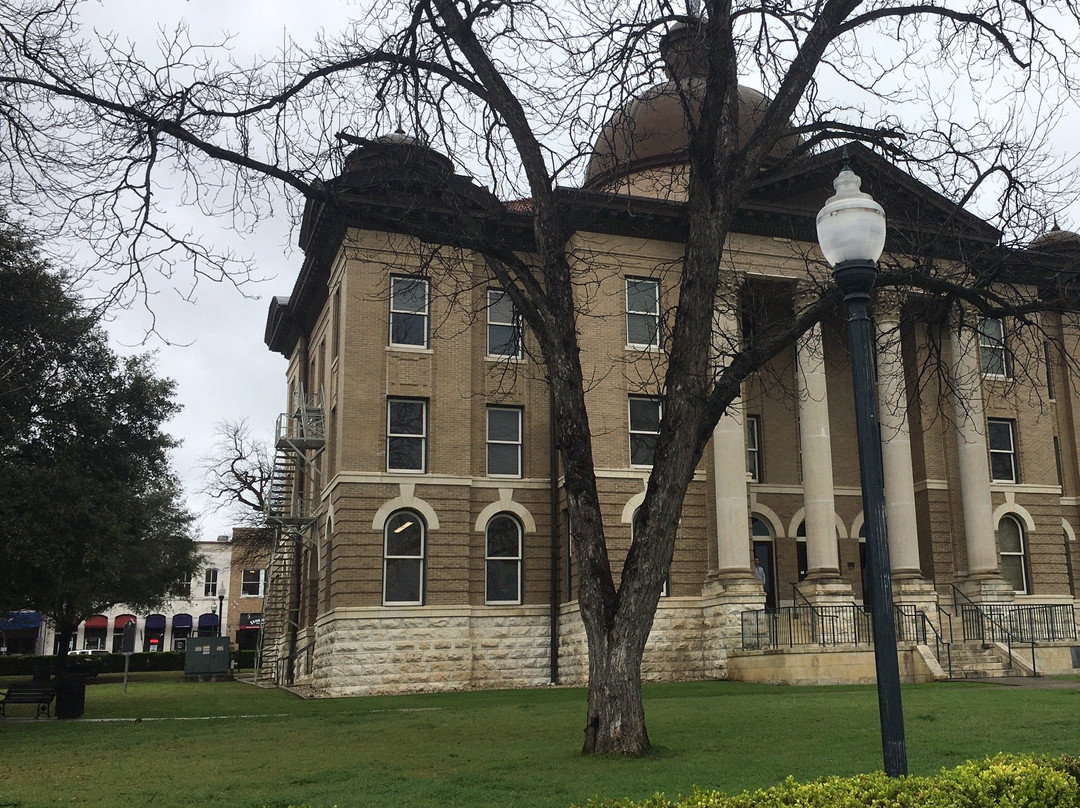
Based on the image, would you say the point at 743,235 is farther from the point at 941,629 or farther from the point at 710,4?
the point at 710,4

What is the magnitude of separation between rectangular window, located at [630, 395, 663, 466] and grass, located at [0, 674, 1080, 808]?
10.2 metres

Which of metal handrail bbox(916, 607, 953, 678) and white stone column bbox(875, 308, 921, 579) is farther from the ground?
white stone column bbox(875, 308, 921, 579)

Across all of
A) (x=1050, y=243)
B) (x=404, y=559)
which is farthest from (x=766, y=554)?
(x=1050, y=243)

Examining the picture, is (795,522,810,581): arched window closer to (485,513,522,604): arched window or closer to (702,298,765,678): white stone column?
(702,298,765,678): white stone column

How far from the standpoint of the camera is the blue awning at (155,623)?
83.8 metres

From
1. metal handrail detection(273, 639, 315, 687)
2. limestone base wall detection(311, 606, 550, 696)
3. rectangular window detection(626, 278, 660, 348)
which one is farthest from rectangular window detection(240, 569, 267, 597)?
rectangular window detection(626, 278, 660, 348)

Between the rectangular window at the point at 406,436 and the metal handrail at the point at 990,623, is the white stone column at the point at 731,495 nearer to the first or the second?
the metal handrail at the point at 990,623

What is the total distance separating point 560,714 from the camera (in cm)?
1684

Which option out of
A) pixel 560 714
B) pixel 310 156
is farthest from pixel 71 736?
pixel 310 156

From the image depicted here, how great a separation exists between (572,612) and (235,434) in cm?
3902

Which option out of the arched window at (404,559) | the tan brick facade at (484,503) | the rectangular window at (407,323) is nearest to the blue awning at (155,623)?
the tan brick facade at (484,503)

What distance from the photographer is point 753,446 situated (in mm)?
33125

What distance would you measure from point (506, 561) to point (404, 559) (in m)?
2.89

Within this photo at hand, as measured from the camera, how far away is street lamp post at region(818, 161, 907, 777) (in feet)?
22.9
